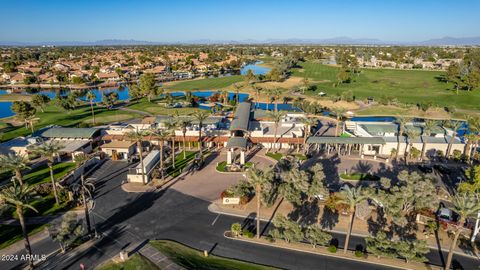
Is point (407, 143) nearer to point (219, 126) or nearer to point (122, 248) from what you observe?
point (219, 126)

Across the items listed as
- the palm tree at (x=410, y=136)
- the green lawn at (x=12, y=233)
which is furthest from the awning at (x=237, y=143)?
the green lawn at (x=12, y=233)

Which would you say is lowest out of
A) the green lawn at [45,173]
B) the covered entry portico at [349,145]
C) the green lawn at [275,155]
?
the green lawn at [45,173]

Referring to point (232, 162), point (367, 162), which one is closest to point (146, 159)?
point (232, 162)

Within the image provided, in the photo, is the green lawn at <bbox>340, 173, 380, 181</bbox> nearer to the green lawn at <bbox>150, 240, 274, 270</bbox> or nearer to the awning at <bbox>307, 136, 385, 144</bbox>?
the awning at <bbox>307, 136, 385, 144</bbox>

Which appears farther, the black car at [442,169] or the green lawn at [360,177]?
the black car at [442,169]

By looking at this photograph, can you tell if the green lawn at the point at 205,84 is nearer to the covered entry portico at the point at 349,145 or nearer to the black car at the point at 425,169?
the covered entry portico at the point at 349,145

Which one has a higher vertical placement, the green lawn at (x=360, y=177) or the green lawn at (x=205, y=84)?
the green lawn at (x=205, y=84)
